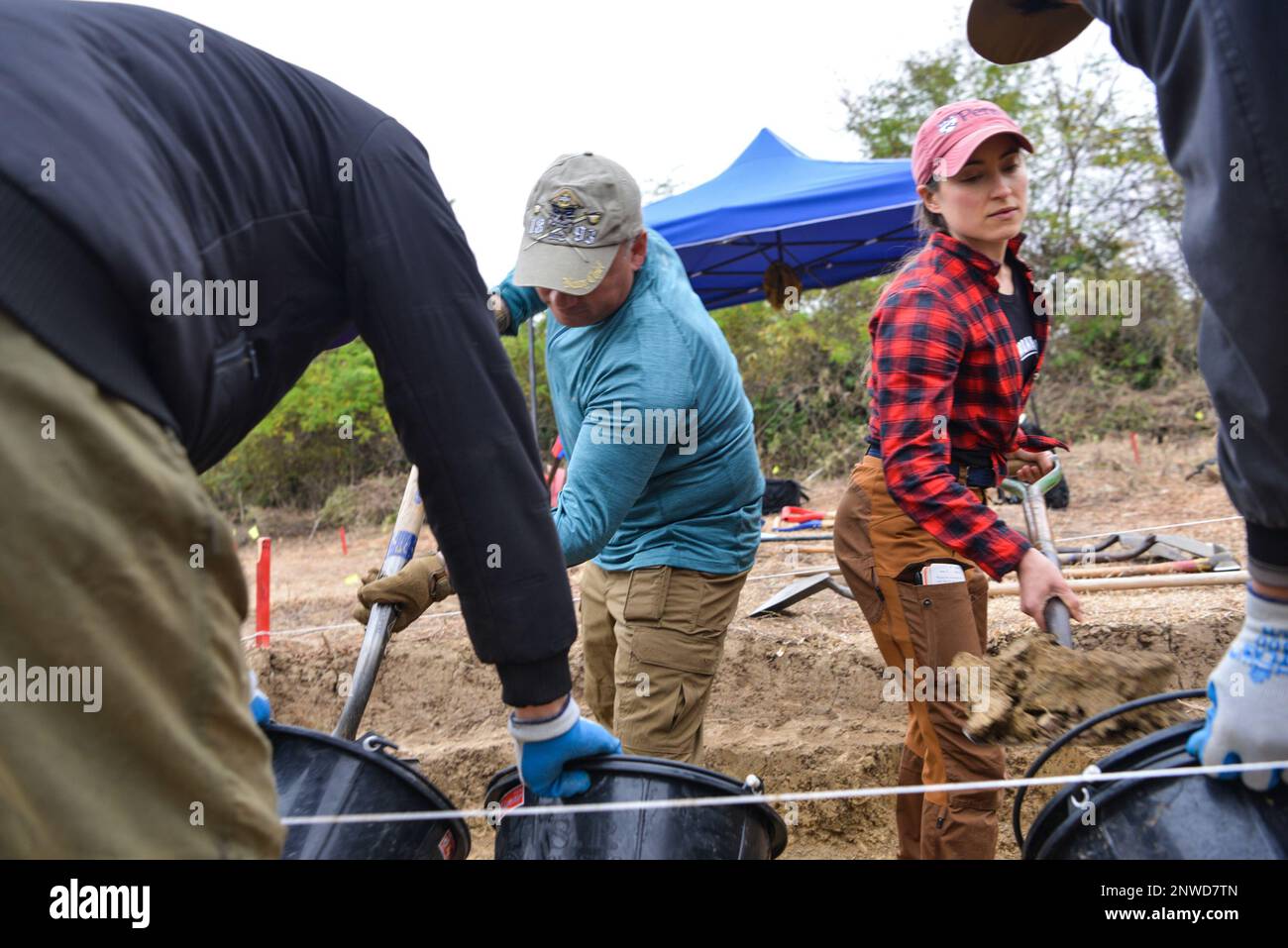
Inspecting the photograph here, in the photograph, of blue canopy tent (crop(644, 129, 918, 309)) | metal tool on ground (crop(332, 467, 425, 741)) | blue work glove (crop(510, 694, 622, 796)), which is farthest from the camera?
blue canopy tent (crop(644, 129, 918, 309))

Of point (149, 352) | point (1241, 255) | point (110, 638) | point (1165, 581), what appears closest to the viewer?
point (110, 638)

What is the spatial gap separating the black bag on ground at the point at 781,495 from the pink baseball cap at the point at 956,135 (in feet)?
21.3

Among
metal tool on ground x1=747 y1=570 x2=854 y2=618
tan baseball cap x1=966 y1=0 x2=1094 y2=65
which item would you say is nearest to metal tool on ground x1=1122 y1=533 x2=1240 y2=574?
metal tool on ground x1=747 y1=570 x2=854 y2=618

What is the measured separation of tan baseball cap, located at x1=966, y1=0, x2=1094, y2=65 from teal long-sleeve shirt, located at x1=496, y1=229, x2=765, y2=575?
1021 mm

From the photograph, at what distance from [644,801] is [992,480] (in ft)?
4.48

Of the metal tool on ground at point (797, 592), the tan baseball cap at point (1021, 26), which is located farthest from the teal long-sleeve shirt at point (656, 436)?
the metal tool on ground at point (797, 592)

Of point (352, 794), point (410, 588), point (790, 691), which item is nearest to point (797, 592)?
point (790, 691)

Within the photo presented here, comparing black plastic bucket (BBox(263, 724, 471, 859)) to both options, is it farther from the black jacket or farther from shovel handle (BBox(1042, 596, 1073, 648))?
shovel handle (BBox(1042, 596, 1073, 648))

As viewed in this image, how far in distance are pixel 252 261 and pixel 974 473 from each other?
193cm

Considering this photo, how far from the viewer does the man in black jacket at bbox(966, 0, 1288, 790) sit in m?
1.14

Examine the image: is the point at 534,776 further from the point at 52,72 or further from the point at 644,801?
the point at 52,72

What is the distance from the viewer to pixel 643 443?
2.58 metres

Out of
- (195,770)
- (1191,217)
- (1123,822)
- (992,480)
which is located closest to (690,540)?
(992,480)

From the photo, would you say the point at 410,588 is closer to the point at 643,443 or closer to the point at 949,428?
the point at 643,443
